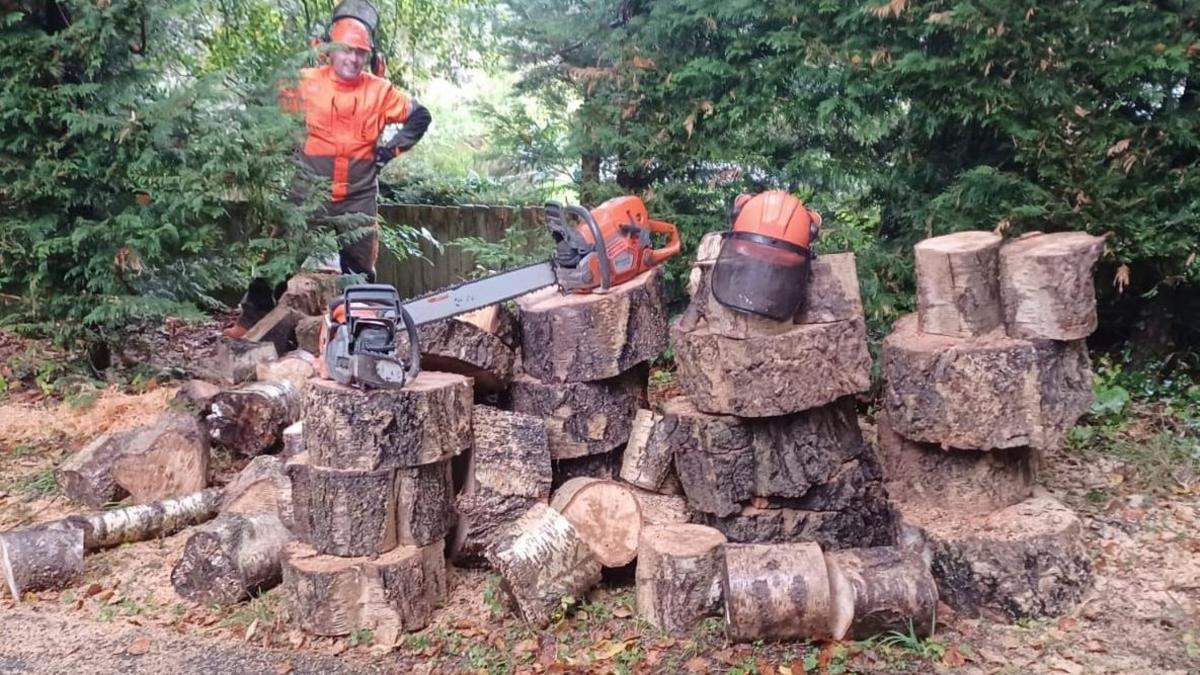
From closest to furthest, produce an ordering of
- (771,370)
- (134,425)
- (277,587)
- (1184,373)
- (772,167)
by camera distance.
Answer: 1. (771,370)
2. (277,587)
3. (134,425)
4. (1184,373)
5. (772,167)

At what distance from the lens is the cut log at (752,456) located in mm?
3578

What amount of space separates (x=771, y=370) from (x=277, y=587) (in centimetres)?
214

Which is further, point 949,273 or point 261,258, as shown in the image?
point 261,258

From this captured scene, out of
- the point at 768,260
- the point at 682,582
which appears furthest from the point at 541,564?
the point at 768,260

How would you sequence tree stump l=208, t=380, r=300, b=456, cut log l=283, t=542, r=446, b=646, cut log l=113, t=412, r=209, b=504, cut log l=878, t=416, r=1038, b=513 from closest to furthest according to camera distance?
cut log l=283, t=542, r=446, b=646 < cut log l=878, t=416, r=1038, b=513 < cut log l=113, t=412, r=209, b=504 < tree stump l=208, t=380, r=300, b=456

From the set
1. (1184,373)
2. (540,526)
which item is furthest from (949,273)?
(1184,373)

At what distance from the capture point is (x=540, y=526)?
11.4 ft

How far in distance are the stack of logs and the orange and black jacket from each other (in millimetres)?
3951

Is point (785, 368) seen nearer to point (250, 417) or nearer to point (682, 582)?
point (682, 582)

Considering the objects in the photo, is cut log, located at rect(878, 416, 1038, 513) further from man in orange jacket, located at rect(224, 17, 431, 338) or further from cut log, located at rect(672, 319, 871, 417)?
man in orange jacket, located at rect(224, 17, 431, 338)

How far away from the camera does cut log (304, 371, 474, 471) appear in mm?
3262

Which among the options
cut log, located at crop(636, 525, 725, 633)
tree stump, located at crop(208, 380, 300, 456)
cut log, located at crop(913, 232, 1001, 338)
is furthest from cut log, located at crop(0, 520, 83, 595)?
cut log, located at crop(913, 232, 1001, 338)

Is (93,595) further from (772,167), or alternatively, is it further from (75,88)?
(772,167)

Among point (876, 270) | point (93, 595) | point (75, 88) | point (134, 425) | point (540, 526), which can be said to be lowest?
point (93, 595)
